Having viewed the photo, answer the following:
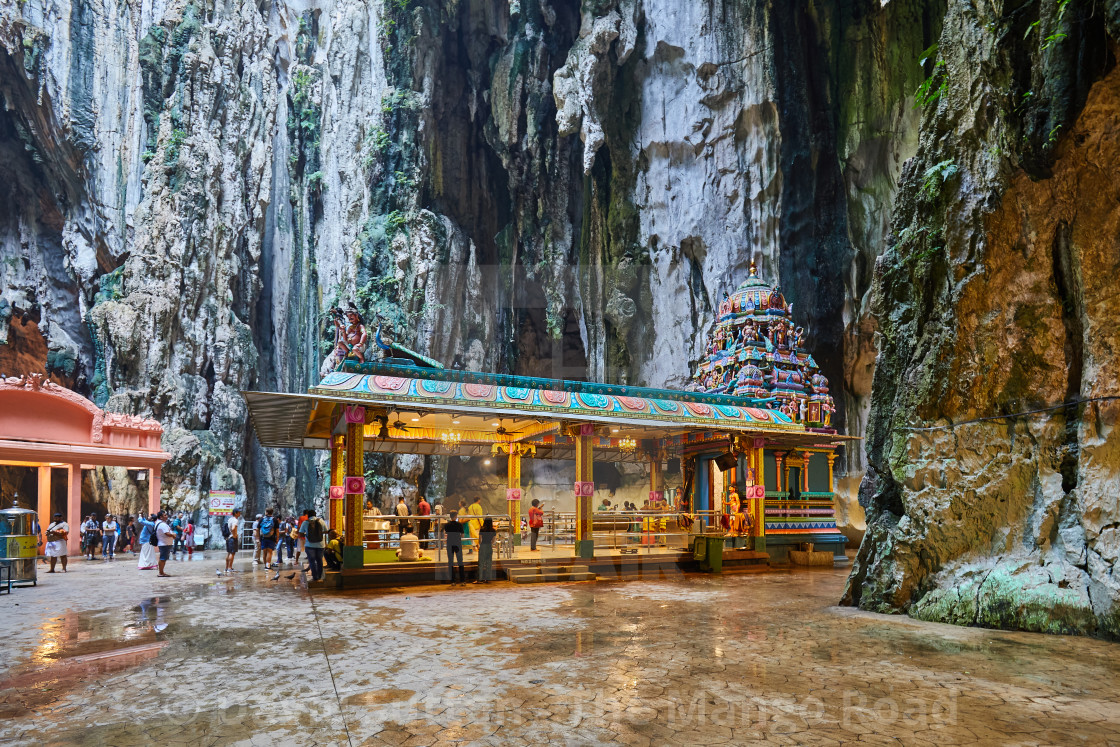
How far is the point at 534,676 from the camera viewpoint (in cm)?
632

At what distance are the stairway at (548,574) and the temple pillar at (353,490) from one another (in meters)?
2.96

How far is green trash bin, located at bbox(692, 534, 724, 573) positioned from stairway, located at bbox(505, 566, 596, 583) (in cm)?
278

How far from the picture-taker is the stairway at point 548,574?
1377cm

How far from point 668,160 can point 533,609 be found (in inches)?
851

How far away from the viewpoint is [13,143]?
3231cm

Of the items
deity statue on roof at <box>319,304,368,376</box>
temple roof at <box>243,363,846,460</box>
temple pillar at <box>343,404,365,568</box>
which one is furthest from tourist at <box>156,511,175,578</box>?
deity statue on roof at <box>319,304,368,376</box>

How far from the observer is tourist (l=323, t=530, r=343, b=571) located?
1301 cm

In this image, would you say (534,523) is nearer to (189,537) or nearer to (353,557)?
(353,557)

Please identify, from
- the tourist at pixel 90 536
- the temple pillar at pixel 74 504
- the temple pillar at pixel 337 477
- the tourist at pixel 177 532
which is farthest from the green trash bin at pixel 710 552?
the tourist at pixel 90 536

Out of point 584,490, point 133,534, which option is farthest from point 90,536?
point 584,490

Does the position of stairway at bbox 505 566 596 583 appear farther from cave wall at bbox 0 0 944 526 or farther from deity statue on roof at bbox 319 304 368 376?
cave wall at bbox 0 0 944 526

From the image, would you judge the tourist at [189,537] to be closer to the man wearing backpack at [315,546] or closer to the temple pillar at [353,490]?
the man wearing backpack at [315,546]

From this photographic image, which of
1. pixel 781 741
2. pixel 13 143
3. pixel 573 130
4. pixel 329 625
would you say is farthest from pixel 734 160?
pixel 13 143

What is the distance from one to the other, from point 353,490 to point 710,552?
781 centimetres
